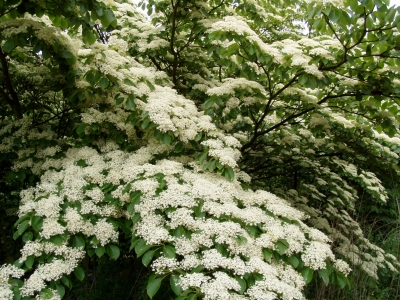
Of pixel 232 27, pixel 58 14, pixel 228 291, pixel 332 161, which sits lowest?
pixel 332 161

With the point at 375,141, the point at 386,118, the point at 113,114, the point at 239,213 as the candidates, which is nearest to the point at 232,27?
the point at 113,114

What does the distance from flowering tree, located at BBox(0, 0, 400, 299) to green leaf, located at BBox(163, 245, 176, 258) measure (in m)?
0.01

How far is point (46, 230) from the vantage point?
208cm

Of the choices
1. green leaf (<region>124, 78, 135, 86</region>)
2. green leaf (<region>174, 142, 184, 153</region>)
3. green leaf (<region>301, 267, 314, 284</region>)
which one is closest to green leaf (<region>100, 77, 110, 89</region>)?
green leaf (<region>124, 78, 135, 86</region>)

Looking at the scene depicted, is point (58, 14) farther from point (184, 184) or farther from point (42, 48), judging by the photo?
point (184, 184)

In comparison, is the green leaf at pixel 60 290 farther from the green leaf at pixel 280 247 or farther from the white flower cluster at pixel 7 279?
the green leaf at pixel 280 247

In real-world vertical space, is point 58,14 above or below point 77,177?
above

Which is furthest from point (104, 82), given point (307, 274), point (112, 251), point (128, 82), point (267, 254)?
point (307, 274)

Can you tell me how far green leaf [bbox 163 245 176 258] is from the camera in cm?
189

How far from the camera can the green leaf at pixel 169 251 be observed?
6.20 ft

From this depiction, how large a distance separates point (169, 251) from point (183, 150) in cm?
137

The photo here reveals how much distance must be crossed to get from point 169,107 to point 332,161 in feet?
8.54

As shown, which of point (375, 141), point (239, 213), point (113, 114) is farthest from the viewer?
point (375, 141)


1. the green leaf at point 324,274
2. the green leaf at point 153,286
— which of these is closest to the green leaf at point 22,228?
the green leaf at point 153,286
